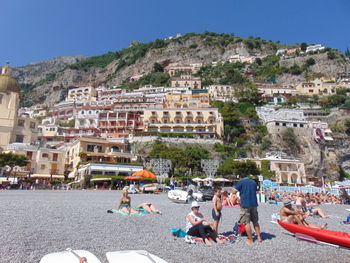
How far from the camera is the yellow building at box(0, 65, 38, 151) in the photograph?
40.9m

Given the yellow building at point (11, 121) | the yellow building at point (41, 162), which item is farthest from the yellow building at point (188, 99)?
the yellow building at point (41, 162)

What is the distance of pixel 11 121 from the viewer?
41969mm

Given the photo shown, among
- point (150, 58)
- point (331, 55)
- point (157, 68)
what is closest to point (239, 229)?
point (157, 68)

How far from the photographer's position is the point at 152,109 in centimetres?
5975

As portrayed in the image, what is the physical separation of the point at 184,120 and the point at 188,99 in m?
11.0

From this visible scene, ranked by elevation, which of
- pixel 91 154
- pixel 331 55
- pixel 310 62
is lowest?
pixel 91 154

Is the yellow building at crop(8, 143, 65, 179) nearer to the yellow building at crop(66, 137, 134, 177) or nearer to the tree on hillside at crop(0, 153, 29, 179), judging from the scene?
the yellow building at crop(66, 137, 134, 177)

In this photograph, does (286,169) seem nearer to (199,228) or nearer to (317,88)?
(317,88)

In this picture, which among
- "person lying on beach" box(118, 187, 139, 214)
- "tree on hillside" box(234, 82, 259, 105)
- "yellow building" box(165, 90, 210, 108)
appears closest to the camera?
"person lying on beach" box(118, 187, 139, 214)

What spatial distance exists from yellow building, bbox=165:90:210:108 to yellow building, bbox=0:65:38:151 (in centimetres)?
3122

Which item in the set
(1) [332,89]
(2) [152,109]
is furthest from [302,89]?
(2) [152,109]

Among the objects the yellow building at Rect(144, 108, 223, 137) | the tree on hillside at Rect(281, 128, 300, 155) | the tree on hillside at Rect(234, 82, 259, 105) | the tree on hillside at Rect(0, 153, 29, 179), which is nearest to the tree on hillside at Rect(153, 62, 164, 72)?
the tree on hillside at Rect(234, 82, 259, 105)

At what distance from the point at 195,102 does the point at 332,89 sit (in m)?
39.5

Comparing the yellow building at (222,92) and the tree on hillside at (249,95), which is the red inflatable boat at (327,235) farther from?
the yellow building at (222,92)
